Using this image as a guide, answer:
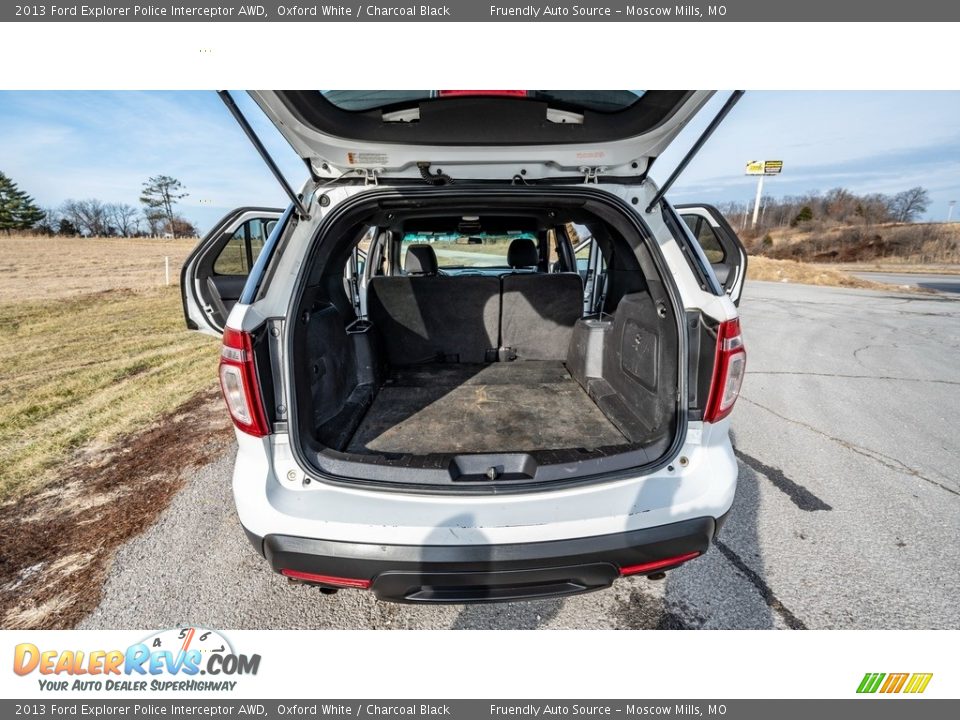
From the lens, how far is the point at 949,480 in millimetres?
2736

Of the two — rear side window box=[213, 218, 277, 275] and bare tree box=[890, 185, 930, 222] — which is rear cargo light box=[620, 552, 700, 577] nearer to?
rear side window box=[213, 218, 277, 275]

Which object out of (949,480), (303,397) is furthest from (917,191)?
(303,397)

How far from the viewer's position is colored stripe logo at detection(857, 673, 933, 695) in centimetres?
163

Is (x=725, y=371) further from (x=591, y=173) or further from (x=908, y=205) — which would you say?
(x=908, y=205)

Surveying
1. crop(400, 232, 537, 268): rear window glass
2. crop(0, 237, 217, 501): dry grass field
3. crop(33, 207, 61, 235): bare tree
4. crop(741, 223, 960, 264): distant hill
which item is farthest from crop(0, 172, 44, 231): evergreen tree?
crop(741, 223, 960, 264): distant hill

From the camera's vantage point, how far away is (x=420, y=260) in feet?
13.0

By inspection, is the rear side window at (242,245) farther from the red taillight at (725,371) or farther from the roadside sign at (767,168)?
the roadside sign at (767,168)

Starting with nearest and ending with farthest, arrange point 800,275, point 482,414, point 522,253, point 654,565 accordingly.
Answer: point 654,565
point 482,414
point 522,253
point 800,275

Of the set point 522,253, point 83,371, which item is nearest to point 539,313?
point 522,253

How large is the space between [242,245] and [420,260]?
1.59m

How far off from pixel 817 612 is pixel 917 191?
215 ft

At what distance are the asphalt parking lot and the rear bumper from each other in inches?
19.8

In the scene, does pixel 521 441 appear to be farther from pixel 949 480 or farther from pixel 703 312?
pixel 949 480

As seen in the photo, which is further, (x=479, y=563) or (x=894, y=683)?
(x=894, y=683)
